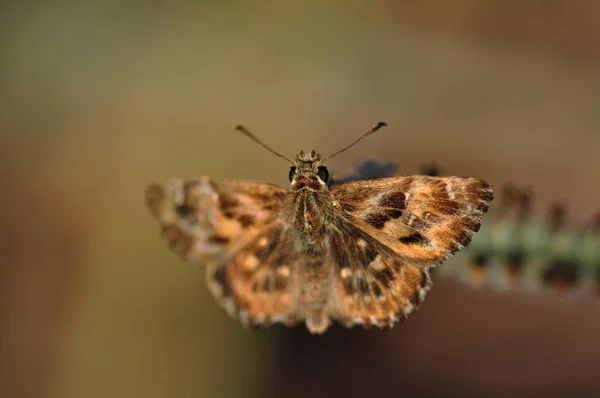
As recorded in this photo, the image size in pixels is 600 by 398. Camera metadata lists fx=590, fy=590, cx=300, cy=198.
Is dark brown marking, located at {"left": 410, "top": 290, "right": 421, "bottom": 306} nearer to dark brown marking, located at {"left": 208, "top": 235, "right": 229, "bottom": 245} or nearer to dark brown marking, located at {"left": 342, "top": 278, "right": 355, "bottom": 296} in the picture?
dark brown marking, located at {"left": 342, "top": 278, "right": 355, "bottom": 296}

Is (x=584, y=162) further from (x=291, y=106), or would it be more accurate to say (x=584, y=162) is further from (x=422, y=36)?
(x=291, y=106)

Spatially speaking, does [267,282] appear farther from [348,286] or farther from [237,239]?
[348,286]

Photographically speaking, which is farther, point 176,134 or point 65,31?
point 65,31

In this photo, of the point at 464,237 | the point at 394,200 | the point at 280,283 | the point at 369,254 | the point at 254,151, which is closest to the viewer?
the point at 464,237

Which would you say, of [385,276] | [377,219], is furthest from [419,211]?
[385,276]

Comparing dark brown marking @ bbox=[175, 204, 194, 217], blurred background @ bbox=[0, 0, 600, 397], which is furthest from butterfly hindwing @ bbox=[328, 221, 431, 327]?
blurred background @ bbox=[0, 0, 600, 397]

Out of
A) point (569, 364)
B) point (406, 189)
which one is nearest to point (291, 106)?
point (569, 364)
